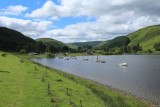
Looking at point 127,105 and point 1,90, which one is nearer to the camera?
point 1,90

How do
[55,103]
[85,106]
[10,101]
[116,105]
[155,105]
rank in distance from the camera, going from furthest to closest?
[155,105]
[116,105]
[85,106]
[55,103]
[10,101]

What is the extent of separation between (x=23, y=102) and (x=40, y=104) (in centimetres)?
195

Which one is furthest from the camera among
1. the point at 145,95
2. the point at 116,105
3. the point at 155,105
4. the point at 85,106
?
the point at 145,95

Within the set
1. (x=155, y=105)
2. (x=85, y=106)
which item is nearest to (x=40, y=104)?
(x=85, y=106)

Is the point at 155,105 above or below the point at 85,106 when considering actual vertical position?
below

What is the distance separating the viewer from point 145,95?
38500mm

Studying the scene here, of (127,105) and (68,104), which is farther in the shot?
(127,105)

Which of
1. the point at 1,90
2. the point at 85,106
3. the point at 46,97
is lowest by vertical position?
the point at 85,106

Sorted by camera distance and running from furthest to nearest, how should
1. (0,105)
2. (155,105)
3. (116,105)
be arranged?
(155,105)
(116,105)
(0,105)

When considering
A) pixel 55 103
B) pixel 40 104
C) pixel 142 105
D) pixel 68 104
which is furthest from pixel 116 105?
pixel 40 104

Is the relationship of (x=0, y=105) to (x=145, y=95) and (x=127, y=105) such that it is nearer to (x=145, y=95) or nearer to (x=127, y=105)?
(x=127, y=105)

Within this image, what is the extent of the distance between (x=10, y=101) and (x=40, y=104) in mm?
3352

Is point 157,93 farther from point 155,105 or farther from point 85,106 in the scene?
point 85,106

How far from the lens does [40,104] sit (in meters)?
16.8
